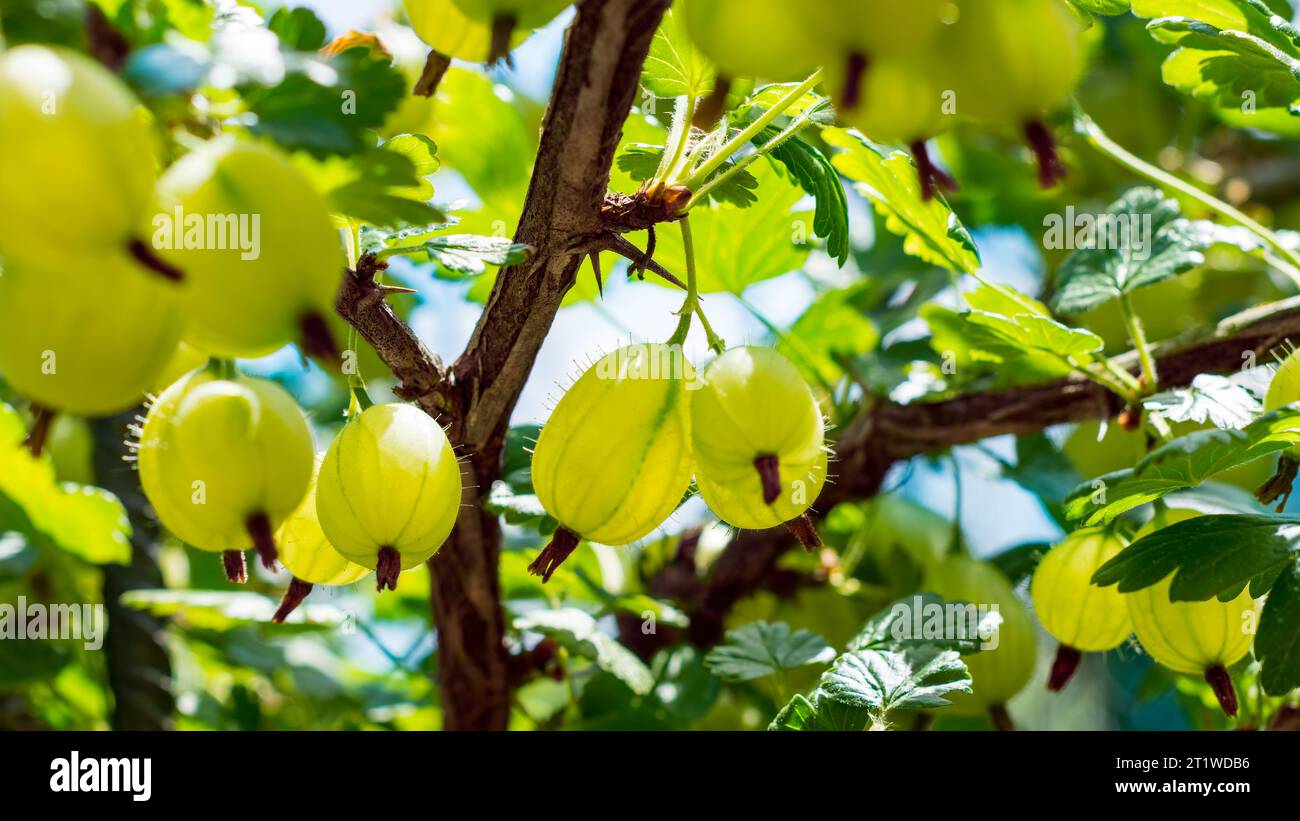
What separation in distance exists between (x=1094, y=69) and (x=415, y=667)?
5.21 ft

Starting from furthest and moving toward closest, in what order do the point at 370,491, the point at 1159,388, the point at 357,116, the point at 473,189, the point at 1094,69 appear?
1. the point at 1094,69
2. the point at 473,189
3. the point at 1159,388
4. the point at 370,491
5. the point at 357,116

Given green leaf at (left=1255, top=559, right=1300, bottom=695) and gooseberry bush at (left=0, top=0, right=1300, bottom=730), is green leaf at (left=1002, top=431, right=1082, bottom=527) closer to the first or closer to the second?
gooseberry bush at (left=0, top=0, right=1300, bottom=730)

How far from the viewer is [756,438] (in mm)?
558

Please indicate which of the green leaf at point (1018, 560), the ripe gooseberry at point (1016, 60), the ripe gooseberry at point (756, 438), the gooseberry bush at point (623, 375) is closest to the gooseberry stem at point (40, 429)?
the gooseberry bush at point (623, 375)

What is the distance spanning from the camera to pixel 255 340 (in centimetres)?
41

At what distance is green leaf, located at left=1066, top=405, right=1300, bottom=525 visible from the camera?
68 cm

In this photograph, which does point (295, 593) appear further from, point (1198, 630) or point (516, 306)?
point (1198, 630)

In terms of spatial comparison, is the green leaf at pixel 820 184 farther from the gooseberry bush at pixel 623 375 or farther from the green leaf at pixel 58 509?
the green leaf at pixel 58 509

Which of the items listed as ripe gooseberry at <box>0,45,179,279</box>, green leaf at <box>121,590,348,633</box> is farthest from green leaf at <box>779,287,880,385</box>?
ripe gooseberry at <box>0,45,179,279</box>

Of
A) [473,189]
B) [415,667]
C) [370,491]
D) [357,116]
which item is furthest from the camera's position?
[415,667]

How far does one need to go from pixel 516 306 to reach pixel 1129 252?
26.4 inches

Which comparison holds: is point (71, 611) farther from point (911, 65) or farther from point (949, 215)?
point (911, 65)

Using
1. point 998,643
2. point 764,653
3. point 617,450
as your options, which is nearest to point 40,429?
point 617,450
